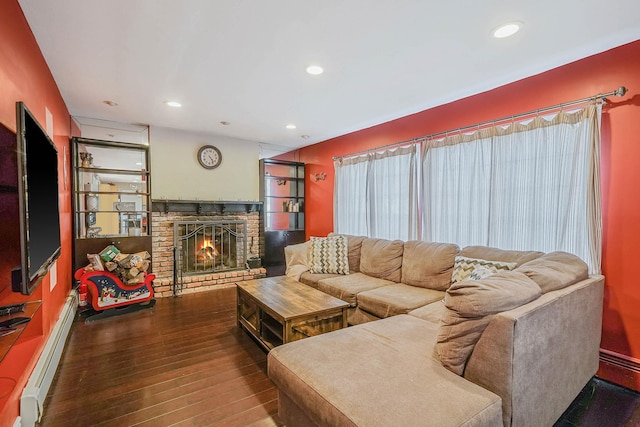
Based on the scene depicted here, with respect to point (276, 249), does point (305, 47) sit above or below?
above

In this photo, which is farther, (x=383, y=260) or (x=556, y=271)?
(x=383, y=260)

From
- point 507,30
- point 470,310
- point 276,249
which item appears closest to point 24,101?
point 470,310

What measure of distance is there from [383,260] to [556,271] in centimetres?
176

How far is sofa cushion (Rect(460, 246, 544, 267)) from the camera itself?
2339 mm

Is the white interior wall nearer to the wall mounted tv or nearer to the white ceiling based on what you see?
the white ceiling

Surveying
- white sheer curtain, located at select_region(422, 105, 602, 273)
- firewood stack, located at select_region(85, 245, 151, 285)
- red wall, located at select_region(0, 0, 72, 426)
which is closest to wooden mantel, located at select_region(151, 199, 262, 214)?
firewood stack, located at select_region(85, 245, 151, 285)

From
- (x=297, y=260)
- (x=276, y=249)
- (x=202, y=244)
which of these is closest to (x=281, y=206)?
(x=276, y=249)

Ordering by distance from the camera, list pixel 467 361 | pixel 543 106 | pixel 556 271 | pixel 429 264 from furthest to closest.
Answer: pixel 429 264 < pixel 543 106 < pixel 556 271 < pixel 467 361

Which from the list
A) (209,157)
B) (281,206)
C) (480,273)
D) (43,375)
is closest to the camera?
(43,375)

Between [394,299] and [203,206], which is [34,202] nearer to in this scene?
[394,299]

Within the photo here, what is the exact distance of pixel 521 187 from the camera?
260 cm

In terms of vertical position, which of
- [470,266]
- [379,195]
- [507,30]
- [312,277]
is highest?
[507,30]

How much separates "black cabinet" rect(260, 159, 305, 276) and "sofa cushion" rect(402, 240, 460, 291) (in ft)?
8.63

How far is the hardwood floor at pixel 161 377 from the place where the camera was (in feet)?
5.76
